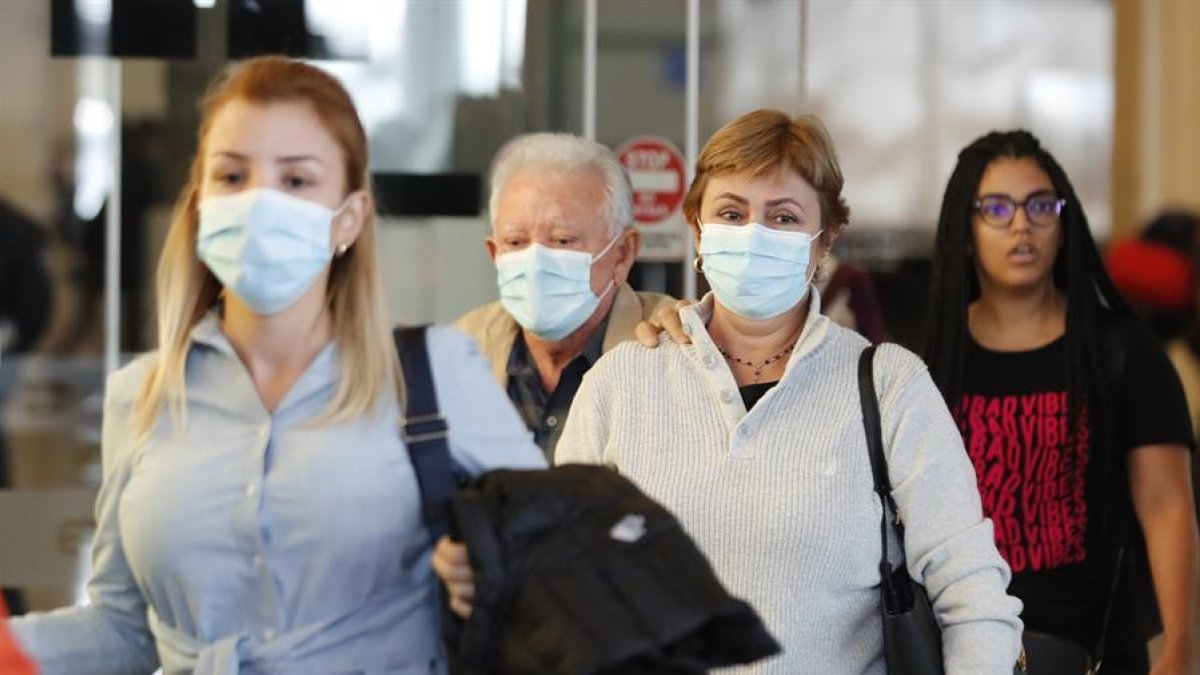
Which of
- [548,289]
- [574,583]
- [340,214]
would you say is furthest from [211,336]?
[548,289]

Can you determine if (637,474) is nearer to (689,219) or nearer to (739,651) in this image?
(689,219)

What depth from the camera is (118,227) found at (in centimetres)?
607

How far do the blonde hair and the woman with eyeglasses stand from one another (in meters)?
1.98

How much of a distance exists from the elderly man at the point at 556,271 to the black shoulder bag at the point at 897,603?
883 mm

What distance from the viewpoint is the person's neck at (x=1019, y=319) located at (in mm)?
4738

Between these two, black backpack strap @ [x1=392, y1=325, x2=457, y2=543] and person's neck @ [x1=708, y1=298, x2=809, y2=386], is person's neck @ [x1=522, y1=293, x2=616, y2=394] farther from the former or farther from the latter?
black backpack strap @ [x1=392, y1=325, x2=457, y2=543]

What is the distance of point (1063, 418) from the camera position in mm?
4594

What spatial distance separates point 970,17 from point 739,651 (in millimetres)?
6910

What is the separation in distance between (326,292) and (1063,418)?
6.88 feet

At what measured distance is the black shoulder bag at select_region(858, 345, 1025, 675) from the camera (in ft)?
11.6

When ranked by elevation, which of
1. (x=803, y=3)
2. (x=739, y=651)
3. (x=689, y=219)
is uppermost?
(x=803, y=3)

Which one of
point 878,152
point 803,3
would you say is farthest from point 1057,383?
point 878,152

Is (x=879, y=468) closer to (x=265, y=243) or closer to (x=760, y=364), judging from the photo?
(x=760, y=364)

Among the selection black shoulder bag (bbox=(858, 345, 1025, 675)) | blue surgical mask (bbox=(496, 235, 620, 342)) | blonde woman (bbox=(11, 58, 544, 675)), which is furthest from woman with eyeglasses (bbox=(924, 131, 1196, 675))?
blonde woman (bbox=(11, 58, 544, 675))
